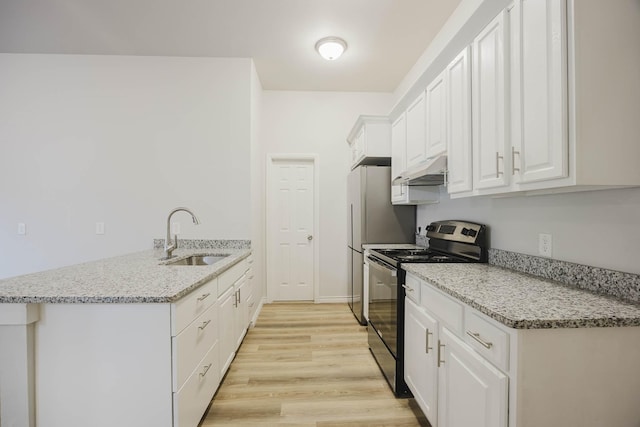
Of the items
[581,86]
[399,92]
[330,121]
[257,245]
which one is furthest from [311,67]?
[581,86]

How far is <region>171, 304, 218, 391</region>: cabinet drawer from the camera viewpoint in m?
1.27

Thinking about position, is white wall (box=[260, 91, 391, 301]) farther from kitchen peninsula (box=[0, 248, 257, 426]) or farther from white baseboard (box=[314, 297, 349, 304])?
A: kitchen peninsula (box=[0, 248, 257, 426])

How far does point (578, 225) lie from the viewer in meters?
1.31

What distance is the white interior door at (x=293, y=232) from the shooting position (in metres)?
3.96

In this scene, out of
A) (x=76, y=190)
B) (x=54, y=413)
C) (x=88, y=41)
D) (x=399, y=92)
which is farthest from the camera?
(x=399, y=92)

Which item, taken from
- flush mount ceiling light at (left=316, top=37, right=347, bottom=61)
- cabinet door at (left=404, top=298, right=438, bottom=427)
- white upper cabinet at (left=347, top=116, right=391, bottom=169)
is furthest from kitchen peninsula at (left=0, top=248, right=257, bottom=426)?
flush mount ceiling light at (left=316, top=37, right=347, bottom=61)

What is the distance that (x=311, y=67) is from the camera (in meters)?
3.20

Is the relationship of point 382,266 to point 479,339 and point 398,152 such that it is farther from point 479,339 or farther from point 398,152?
point 398,152

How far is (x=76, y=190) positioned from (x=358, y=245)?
3.02 metres

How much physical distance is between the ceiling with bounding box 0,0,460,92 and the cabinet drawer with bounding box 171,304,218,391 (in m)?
2.34

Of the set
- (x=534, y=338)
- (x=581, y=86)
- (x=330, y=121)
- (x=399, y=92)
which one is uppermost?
(x=399, y=92)

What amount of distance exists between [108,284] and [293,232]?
8.74 feet

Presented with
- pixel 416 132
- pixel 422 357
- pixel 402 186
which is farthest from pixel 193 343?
pixel 416 132

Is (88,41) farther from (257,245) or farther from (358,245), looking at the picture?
(358,245)
